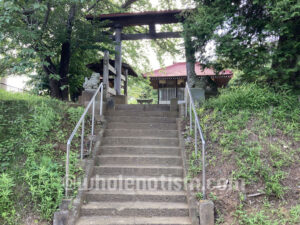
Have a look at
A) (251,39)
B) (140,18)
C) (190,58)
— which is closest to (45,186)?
(190,58)

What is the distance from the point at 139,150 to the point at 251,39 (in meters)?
3.64

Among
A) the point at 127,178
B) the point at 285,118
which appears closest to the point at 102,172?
the point at 127,178

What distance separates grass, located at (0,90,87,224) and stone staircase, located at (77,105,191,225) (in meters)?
0.54

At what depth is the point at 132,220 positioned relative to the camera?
10.3 ft

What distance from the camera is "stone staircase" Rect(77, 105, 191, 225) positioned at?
327 cm

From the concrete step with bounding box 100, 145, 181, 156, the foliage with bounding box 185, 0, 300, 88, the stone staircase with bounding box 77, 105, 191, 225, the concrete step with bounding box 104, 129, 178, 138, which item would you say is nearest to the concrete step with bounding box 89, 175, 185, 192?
the stone staircase with bounding box 77, 105, 191, 225

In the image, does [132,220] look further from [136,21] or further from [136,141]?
[136,21]

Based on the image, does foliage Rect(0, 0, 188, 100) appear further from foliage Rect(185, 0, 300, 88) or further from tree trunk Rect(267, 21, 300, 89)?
tree trunk Rect(267, 21, 300, 89)

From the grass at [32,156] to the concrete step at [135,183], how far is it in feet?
1.40

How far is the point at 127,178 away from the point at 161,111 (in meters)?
2.64

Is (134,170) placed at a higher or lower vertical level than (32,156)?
lower

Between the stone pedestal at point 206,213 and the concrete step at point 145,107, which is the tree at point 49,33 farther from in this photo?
the stone pedestal at point 206,213

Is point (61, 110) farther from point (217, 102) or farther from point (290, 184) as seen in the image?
point (290, 184)

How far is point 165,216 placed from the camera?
10.7 ft
